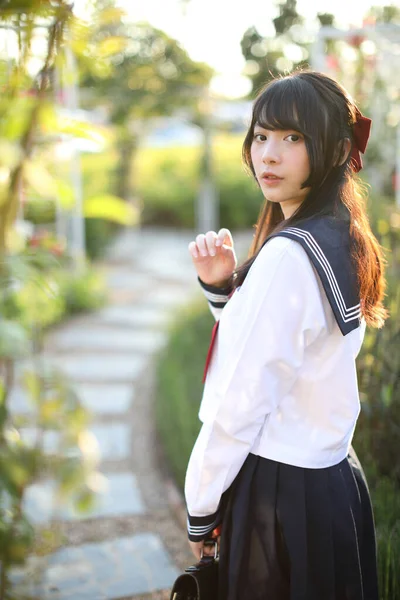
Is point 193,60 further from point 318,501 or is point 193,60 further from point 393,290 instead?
point 318,501

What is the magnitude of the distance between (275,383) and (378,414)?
1.39m

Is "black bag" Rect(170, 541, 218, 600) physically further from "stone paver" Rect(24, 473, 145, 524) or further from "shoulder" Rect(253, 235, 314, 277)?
"stone paver" Rect(24, 473, 145, 524)

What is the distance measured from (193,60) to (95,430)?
529cm

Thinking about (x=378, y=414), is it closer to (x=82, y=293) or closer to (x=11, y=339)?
(x=11, y=339)

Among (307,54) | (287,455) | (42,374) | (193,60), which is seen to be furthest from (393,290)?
(193,60)

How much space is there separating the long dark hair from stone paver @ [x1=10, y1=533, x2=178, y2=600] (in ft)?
5.24

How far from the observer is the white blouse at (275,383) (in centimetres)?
123

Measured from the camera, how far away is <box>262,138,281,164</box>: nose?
1.30 m

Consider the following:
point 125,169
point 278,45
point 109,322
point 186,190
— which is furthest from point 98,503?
point 186,190

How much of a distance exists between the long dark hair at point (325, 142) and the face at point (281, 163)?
0.02 meters

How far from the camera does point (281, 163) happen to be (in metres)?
1.30

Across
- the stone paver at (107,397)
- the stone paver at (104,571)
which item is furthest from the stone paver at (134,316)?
the stone paver at (104,571)

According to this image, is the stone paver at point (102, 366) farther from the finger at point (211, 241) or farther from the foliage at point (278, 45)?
the finger at point (211, 241)

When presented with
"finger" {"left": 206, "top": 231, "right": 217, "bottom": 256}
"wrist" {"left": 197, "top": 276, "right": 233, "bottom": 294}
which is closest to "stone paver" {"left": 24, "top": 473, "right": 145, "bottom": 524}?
"wrist" {"left": 197, "top": 276, "right": 233, "bottom": 294}
